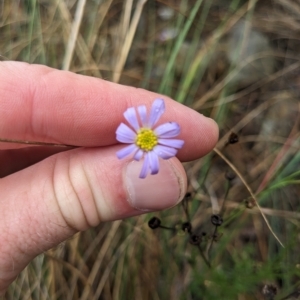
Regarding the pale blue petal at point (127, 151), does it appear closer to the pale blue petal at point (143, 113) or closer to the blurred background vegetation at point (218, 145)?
the pale blue petal at point (143, 113)

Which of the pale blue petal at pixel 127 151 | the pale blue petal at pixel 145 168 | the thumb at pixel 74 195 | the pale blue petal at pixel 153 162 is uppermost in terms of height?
the pale blue petal at pixel 127 151

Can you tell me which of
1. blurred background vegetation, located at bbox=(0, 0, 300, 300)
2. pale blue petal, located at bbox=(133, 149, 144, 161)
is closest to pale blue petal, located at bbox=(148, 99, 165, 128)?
pale blue petal, located at bbox=(133, 149, 144, 161)

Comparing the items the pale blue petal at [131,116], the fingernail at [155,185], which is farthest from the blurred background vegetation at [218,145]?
the pale blue petal at [131,116]

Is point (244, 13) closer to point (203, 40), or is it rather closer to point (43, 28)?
point (203, 40)

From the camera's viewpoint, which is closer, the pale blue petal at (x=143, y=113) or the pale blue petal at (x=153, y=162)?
the pale blue petal at (x=153, y=162)

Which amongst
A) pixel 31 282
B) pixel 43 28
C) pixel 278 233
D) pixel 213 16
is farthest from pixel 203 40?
pixel 31 282

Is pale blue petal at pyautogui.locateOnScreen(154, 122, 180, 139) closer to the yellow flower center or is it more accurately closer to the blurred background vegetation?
the yellow flower center
